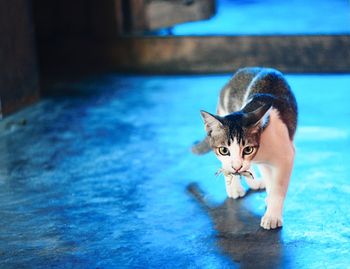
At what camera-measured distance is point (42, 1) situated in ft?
25.1

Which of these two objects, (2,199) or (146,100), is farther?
(146,100)

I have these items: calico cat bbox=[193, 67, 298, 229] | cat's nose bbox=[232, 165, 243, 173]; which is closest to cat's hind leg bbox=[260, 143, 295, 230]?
calico cat bbox=[193, 67, 298, 229]

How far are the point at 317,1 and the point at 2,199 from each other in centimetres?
528

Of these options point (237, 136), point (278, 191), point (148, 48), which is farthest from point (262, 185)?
point (148, 48)

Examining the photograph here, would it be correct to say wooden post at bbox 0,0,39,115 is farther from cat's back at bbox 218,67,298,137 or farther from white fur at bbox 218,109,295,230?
white fur at bbox 218,109,295,230

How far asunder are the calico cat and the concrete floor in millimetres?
160

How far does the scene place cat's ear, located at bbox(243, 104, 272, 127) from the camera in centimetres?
294

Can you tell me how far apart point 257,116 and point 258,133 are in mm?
74

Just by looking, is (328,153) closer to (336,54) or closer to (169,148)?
(169,148)

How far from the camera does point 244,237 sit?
3115mm

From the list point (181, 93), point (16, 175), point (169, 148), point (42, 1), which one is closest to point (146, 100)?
point (181, 93)

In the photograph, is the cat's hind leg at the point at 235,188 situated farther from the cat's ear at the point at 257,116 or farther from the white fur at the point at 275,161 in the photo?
the cat's ear at the point at 257,116

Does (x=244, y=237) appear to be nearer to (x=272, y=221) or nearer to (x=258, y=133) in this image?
(x=272, y=221)

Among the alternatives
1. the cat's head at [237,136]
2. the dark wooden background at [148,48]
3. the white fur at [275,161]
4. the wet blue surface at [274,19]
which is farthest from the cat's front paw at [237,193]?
the wet blue surface at [274,19]
